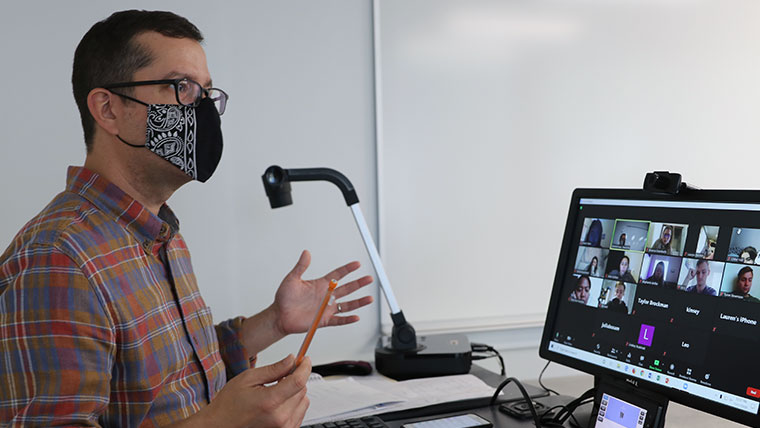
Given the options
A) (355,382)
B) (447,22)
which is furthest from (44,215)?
(447,22)

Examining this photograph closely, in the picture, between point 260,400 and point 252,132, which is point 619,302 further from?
point 252,132

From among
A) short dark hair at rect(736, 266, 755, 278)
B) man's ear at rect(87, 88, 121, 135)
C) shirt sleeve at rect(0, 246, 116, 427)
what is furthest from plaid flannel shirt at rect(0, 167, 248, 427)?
short dark hair at rect(736, 266, 755, 278)

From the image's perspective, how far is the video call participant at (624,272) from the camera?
1.12m

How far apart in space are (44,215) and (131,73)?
11.8 inches

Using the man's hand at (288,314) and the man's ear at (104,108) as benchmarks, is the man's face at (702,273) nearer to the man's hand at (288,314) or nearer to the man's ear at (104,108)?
the man's hand at (288,314)

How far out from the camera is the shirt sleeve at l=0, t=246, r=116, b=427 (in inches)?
36.6

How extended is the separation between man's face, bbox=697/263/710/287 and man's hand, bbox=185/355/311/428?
23.7 inches

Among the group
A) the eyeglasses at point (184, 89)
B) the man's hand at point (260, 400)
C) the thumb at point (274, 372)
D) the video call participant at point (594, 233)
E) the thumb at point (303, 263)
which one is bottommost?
the man's hand at point (260, 400)

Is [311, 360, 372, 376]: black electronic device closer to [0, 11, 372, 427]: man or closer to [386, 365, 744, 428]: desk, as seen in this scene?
[386, 365, 744, 428]: desk

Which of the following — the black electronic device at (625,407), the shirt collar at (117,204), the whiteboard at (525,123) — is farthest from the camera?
the whiteboard at (525,123)

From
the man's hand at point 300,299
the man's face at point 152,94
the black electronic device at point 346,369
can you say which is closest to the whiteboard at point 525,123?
the black electronic device at point 346,369

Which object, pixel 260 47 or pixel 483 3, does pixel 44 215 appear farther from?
pixel 483 3

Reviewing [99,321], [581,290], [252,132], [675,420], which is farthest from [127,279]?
[252,132]

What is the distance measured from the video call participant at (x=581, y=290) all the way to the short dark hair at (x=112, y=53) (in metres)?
0.87
